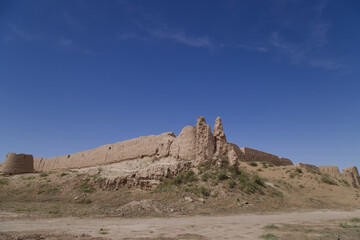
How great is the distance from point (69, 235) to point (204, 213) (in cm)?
655

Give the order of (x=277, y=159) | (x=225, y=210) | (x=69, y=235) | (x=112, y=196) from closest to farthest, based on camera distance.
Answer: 1. (x=69, y=235)
2. (x=225, y=210)
3. (x=112, y=196)
4. (x=277, y=159)

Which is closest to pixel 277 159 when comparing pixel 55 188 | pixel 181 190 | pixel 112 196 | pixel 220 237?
pixel 181 190

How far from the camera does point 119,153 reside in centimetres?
2206

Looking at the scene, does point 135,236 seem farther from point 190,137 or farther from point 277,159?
point 277,159

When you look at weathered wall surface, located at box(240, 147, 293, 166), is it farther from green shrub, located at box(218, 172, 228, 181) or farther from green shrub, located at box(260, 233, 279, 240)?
green shrub, located at box(260, 233, 279, 240)

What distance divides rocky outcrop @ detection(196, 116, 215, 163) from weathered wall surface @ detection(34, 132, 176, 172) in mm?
2964

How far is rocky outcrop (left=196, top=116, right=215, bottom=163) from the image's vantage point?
1641 cm

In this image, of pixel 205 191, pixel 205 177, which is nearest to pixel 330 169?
pixel 205 177

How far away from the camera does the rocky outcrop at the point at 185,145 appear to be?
17000mm

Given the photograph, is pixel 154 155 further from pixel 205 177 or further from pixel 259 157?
pixel 259 157

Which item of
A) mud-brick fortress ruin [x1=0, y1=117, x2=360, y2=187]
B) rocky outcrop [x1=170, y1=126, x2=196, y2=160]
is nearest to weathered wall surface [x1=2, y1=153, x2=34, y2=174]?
mud-brick fortress ruin [x1=0, y1=117, x2=360, y2=187]

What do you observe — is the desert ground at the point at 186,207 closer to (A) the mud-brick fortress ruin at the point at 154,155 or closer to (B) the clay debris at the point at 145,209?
(B) the clay debris at the point at 145,209

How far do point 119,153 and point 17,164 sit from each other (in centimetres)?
1021

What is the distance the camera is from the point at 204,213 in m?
10.7
